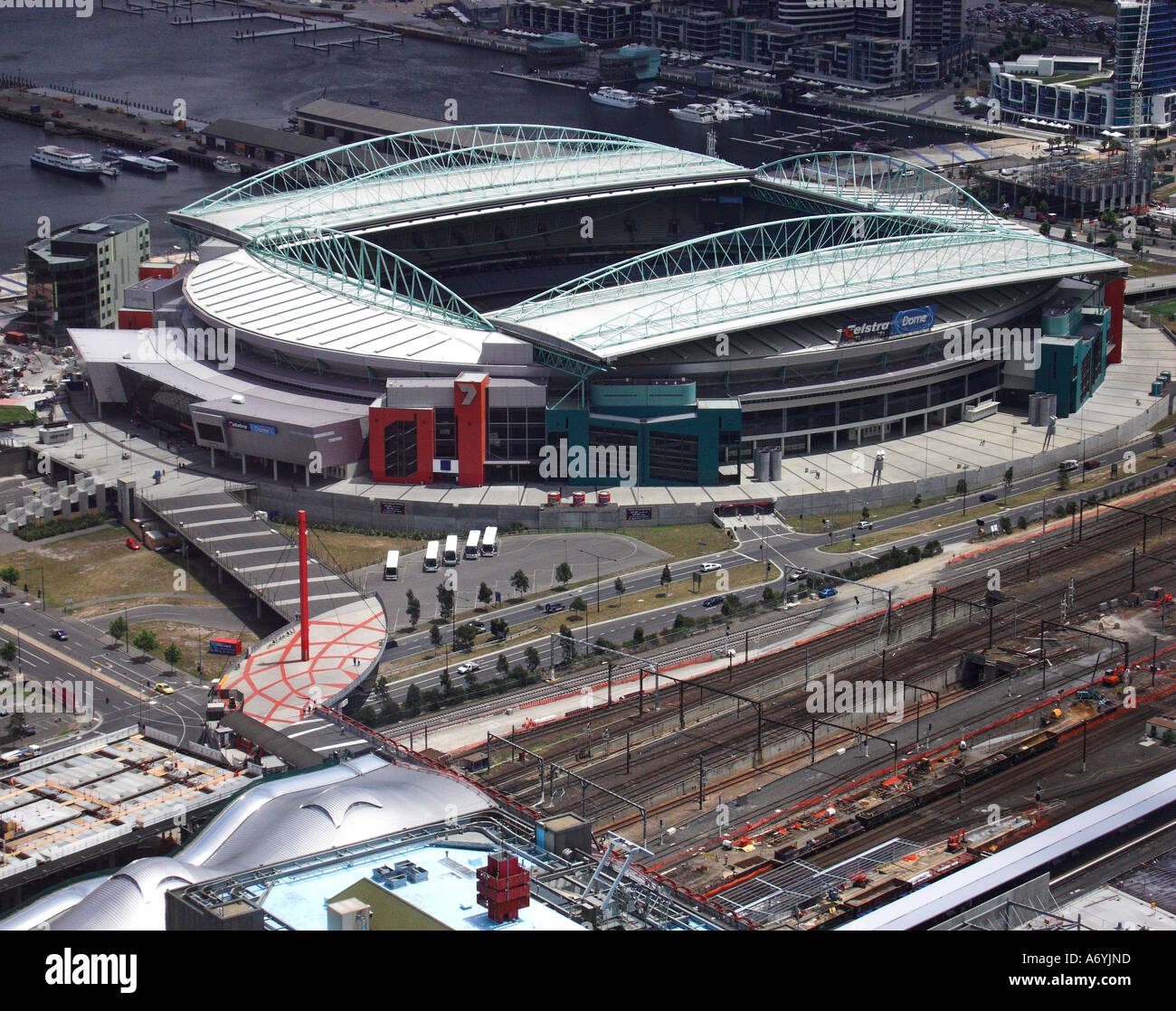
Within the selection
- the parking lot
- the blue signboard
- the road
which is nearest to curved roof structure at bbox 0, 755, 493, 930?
the road

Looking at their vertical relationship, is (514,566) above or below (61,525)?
above

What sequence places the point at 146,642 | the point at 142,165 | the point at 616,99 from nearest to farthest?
1. the point at 146,642
2. the point at 142,165
3. the point at 616,99

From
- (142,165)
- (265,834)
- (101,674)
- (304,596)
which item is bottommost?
(101,674)

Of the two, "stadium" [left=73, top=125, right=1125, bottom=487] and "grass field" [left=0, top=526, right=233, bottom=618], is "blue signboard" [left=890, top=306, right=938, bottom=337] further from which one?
"grass field" [left=0, top=526, right=233, bottom=618]

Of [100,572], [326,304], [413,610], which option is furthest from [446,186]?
[413,610]

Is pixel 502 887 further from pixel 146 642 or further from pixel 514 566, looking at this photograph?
pixel 514 566

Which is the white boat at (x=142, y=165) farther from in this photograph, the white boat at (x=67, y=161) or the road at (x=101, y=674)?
the road at (x=101, y=674)

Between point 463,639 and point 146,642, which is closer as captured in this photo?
point 146,642

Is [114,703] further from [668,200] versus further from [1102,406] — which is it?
[668,200]
